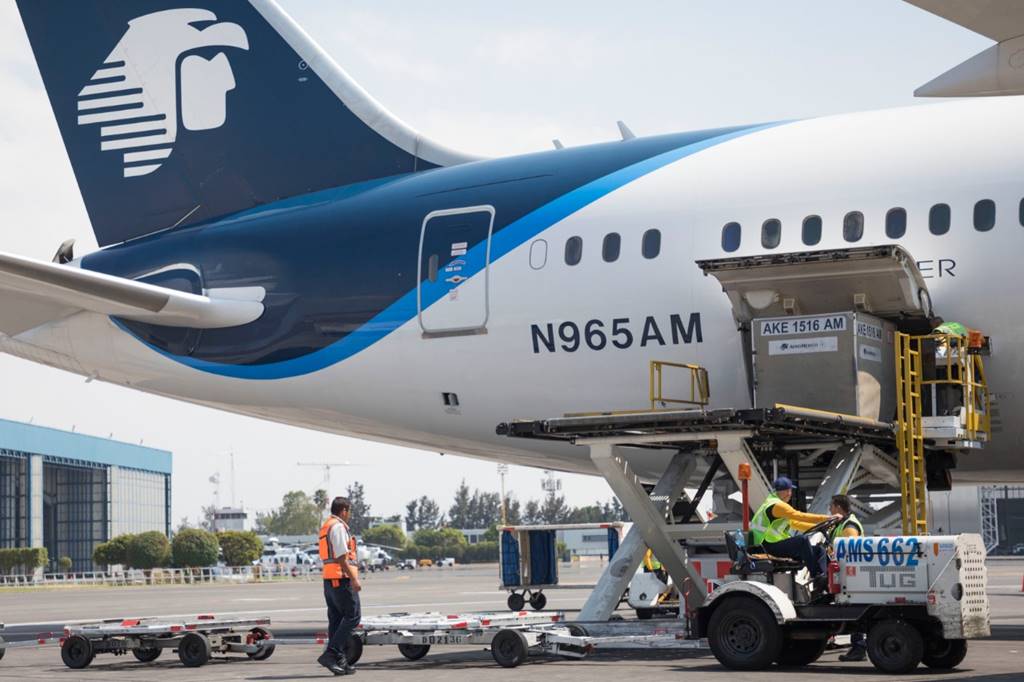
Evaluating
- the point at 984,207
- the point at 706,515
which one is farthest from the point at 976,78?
the point at 706,515

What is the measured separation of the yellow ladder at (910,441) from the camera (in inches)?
556

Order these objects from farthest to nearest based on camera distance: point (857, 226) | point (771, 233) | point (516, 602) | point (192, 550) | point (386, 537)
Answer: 1. point (386, 537)
2. point (192, 550)
3. point (516, 602)
4. point (771, 233)
5. point (857, 226)

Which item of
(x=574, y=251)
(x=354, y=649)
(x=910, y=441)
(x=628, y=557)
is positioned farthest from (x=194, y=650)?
(x=910, y=441)

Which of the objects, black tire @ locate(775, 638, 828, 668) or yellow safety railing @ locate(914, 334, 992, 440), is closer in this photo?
black tire @ locate(775, 638, 828, 668)

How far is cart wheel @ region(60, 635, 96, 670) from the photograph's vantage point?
14344 mm

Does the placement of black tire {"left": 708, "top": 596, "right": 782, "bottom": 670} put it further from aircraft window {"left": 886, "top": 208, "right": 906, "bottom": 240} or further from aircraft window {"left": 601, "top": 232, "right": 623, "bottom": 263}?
aircraft window {"left": 601, "top": 232, "right": 623, "bottom": 263}

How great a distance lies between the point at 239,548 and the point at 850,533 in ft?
247

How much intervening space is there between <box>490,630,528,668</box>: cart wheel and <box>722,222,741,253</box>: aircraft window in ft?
17.8

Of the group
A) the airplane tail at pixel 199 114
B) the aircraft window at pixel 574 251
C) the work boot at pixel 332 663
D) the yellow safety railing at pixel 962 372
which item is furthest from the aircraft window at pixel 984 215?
the work boot at pixel 332 663

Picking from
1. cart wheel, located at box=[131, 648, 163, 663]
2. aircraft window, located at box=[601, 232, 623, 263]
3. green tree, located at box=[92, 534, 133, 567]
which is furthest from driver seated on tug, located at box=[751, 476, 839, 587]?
green tree, located at box=[92, 534, 133, 567]

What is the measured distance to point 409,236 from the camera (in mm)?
18234

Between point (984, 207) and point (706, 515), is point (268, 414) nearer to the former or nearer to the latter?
point (706, 515)

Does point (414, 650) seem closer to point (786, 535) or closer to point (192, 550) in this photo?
point (786, 535)

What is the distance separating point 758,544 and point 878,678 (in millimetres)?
1759
